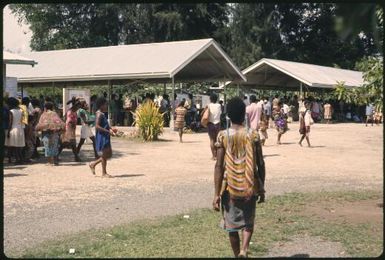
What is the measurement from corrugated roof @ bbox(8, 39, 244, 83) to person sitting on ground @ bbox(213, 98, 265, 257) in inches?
692

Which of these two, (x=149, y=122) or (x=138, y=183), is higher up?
(x=149, y=122)

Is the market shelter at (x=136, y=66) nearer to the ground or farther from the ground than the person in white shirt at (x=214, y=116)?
farther from the ground

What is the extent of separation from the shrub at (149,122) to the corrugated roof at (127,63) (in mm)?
4021

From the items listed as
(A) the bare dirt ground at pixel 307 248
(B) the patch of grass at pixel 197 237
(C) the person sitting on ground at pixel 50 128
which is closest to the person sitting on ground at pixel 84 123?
(C) the person sitting on ground at pixel 50 128

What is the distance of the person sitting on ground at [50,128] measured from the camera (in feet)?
37.5

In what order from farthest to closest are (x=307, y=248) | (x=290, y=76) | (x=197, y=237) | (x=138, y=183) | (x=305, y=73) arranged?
(x=290, y=76), (x=305, y=73), (x=138, y=183), (x=197, y=237), (x=307, y=248)

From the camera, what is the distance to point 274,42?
52281 mm

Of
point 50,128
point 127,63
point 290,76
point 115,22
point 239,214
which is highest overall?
point 115,22

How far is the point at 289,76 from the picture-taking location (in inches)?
1427

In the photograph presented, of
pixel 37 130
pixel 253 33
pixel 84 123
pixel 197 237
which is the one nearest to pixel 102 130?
pixel 37 130

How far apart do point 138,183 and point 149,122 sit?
345 inches

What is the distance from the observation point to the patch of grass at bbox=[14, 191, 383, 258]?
202 inches

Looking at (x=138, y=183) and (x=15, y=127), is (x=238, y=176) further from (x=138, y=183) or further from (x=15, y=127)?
(x=15, y=127)

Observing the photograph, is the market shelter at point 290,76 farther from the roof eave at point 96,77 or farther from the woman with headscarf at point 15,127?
the woman with headscarf at point 15,127
